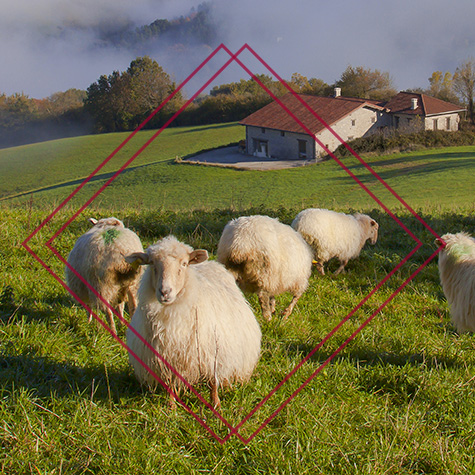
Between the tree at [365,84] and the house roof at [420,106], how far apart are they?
1061cm

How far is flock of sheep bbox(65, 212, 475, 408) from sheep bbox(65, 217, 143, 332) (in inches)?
0.4

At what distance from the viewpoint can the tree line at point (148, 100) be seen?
176ft

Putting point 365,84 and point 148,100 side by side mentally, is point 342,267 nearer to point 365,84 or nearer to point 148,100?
point 148,100

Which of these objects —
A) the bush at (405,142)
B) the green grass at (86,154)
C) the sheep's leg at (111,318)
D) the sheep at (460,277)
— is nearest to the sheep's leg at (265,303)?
the sheep's leg at (111,318)

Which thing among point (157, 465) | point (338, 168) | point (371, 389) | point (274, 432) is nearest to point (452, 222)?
point (371, 389)

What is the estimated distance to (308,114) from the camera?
145 ft

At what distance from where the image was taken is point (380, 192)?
28.8 meters

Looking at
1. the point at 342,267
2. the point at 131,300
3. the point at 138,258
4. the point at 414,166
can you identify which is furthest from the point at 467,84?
the point at 138,258

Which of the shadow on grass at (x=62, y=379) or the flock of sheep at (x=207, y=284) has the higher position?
the flock of sheep at (x=207, y=284)

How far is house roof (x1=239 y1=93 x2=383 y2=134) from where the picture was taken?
45500 millimetres

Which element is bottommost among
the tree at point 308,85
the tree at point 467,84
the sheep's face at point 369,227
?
the sheep's face at point 369,227

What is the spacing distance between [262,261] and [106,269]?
1.91m

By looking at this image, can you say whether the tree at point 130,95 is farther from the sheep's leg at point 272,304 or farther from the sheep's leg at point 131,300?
the sheep's leg at point 131,300

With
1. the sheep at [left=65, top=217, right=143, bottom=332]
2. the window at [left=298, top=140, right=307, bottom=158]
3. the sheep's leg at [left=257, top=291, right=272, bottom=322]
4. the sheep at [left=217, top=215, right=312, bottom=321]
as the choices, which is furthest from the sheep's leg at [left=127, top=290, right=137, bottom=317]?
the window at [left=298, top=140, right=307, bottom=158]
